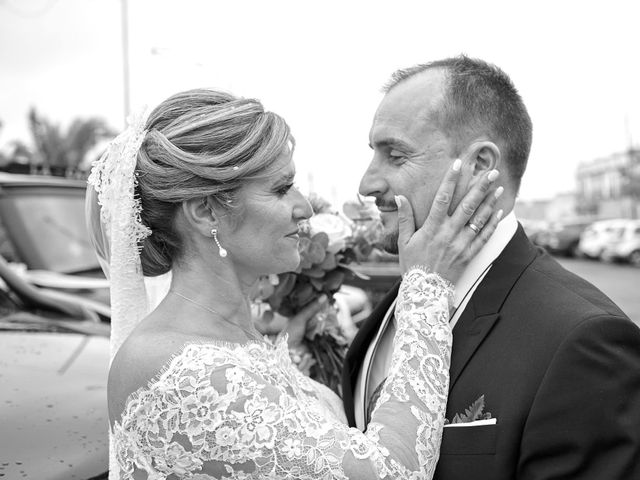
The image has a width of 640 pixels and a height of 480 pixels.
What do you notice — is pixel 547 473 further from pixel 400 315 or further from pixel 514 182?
pixel 514 182

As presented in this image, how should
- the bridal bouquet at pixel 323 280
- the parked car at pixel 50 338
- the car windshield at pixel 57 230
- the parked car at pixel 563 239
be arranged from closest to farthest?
the parked car at pixel 50 338, the bridal bouquet at pixel 323 280, the car windshield at pixel 57 230, the parked car at pixel 563 239

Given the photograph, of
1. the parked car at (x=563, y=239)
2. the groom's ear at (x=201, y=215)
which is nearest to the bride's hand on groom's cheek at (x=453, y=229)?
the groom's ear at (x=201, y=215)

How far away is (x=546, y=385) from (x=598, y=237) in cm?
2996

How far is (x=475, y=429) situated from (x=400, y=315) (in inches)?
15.3

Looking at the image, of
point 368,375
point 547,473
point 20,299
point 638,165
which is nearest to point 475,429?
point 547,473

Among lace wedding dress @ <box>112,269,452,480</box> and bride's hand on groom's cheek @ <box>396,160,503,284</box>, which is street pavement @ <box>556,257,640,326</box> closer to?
bride's hand on groom's cheek @ <box>396,160,503,284</box>

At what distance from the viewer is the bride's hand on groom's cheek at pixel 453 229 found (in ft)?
6.80

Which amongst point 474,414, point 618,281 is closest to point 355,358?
point 474,414

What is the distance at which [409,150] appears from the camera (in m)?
2.27

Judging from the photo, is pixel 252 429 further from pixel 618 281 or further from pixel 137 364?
pixel 618 281

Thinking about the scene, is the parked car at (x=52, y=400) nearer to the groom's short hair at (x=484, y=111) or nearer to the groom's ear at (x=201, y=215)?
the groom's ear at (x=201, y=215)

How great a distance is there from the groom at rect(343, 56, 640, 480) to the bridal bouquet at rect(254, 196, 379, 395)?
509 millimetres

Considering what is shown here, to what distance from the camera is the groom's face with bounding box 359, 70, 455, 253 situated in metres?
2.25

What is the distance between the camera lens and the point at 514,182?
228 centimetres
